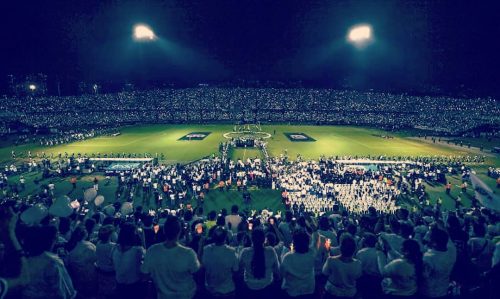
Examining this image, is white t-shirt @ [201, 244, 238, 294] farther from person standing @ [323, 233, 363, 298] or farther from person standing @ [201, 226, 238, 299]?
person standing @ [323, 233, 363, 298]

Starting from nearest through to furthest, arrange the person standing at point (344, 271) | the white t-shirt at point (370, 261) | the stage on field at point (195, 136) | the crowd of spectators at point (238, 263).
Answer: the crowd of spectators at point (238, 263) < the person standing at point (344, 271) < the white t-shirt at point (370, 261) < the stage on field at point (195, 136)

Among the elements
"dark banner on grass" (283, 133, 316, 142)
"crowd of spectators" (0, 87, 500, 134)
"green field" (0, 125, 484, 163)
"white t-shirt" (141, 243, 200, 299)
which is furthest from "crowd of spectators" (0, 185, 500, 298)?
"crowd of spectators" (0, 87, 500, 134)

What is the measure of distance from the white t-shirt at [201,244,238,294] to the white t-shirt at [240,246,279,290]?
0.37m

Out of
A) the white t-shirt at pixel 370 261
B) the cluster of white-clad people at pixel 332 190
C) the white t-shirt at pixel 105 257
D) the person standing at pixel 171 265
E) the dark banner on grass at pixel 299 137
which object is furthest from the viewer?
the dark banner on grass at pixel 299 137

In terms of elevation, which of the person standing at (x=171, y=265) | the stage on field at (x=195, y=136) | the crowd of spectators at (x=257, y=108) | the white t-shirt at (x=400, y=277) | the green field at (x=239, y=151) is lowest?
the white t-shirt at (x=400, y=277)

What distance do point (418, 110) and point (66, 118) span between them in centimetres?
9914

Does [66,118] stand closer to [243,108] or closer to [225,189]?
[243,108]

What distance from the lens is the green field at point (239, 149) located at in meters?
26.0

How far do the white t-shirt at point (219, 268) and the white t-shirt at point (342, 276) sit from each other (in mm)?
1834

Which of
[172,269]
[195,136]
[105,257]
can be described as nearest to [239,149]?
[195,136]

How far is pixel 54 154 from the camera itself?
43.4 meters

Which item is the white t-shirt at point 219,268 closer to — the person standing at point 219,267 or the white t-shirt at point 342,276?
the person standing at point 219,267

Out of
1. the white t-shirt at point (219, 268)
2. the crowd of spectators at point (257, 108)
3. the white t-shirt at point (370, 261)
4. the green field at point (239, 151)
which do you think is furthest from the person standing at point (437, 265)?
the crowd of spectators at point (257, 108)

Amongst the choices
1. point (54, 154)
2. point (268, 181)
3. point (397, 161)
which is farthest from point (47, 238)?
point (54, 154)
